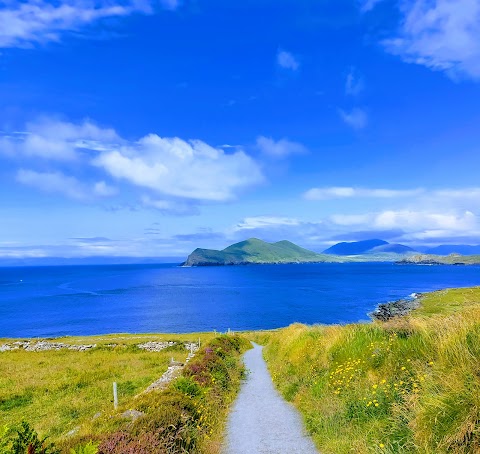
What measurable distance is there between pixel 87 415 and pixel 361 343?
43.8 feet

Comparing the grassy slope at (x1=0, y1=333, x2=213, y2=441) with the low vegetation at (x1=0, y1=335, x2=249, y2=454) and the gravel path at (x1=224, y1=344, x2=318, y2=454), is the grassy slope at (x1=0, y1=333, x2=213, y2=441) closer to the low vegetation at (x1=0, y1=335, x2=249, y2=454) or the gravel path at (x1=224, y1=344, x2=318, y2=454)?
the low vegetation at (x1=0, y1=335, x2=249, y2=454)

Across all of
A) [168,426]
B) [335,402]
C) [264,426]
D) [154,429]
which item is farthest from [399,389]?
[154,429]

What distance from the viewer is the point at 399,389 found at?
9.16m

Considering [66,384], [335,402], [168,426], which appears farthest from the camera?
[66,384]

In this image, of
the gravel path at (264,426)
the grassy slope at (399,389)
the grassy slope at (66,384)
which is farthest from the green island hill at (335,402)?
the gravel path at (264,426)

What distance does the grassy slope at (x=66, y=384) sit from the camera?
664 inches

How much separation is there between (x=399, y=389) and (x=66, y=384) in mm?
22530

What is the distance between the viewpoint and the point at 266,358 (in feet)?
96.7

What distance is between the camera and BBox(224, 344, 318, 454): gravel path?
9.99m

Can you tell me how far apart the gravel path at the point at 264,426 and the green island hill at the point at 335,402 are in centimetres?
39

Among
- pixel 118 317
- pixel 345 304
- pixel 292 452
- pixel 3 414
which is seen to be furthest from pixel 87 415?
pixel 345 304

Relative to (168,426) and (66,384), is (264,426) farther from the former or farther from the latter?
(66,384)

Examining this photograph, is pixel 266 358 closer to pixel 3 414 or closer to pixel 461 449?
pixel 3 414

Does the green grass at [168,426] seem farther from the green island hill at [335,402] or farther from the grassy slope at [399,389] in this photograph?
the grassy slope at [399,389]
